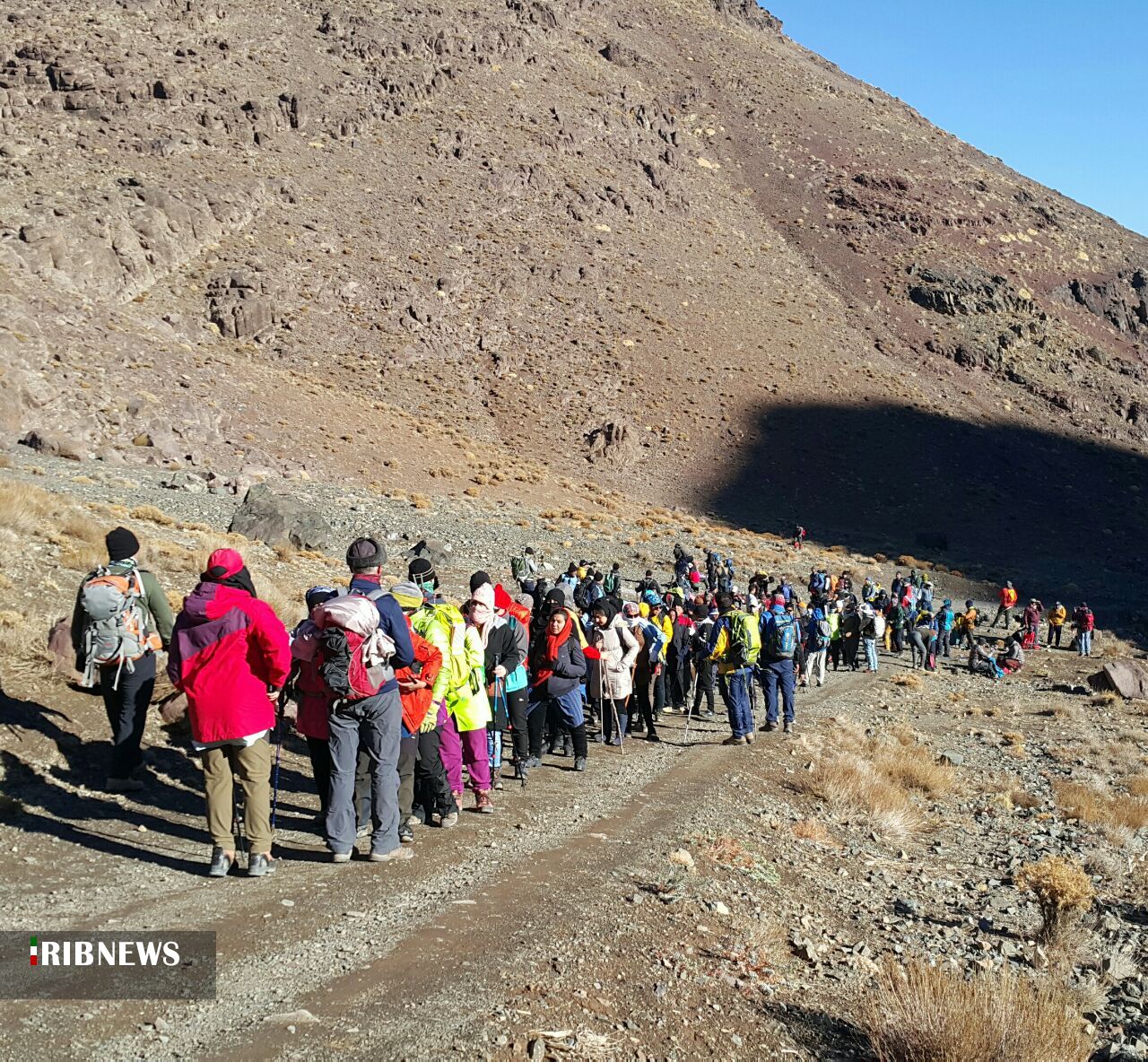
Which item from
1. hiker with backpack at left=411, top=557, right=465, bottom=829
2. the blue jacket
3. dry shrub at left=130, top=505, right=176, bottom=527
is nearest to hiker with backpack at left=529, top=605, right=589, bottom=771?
hiker with backpack at left=411, top=557, right=465, bottom=829

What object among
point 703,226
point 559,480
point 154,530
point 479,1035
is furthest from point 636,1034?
point 703,226

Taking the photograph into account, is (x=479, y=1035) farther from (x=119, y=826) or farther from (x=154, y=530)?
(x=154, y=530)

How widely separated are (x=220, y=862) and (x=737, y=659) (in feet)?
24.1

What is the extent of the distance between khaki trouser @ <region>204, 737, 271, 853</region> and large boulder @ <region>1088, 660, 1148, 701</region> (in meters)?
19.9

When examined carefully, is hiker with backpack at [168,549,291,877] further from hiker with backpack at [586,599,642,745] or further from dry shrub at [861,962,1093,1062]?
hiker with backpack at [586,599,642,745]

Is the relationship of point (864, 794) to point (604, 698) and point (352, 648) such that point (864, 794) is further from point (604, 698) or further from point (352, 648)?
point (352, 648)

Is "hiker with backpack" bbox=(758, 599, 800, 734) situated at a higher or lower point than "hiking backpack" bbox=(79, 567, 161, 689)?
lower

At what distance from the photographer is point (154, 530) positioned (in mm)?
19000

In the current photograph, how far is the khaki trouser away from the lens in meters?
5.63

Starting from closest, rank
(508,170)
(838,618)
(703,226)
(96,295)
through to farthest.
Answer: (838,618)
(96,295)
(508,170)
(703,226)

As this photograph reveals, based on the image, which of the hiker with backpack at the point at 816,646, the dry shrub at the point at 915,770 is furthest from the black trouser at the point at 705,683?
the hiker with backpack at the point at 816,646

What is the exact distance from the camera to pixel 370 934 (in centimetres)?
504

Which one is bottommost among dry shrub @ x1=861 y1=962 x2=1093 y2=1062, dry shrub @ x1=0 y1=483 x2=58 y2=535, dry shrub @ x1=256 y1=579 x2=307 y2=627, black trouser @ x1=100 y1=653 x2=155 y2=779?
dry shrub @ x1=861 y1=962 x2=1093 y2=1062

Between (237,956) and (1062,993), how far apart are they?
476 centimetres
